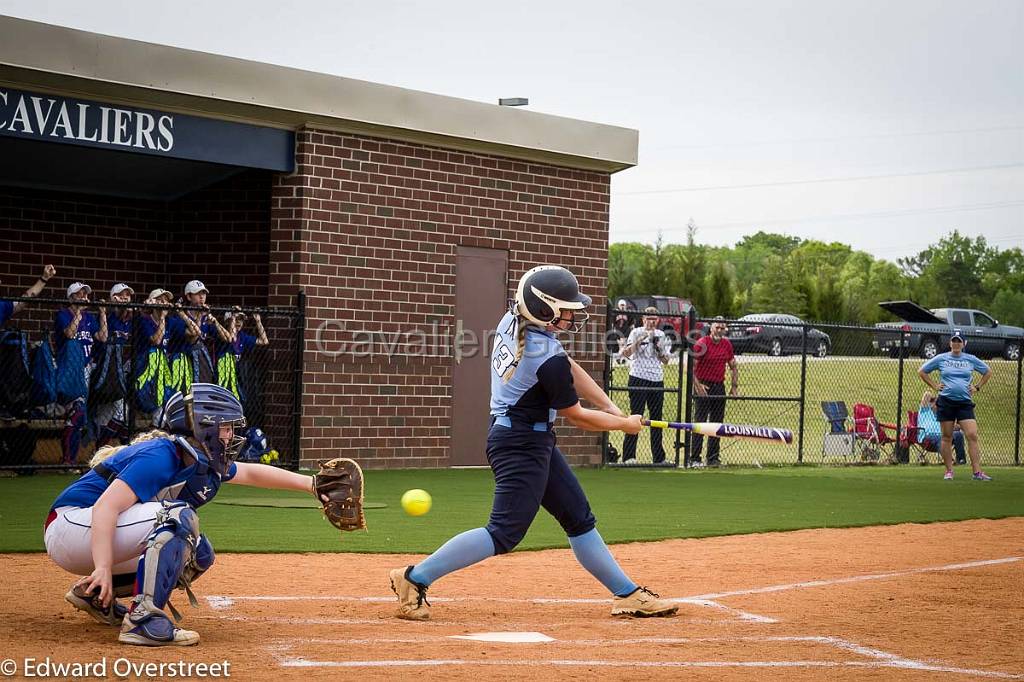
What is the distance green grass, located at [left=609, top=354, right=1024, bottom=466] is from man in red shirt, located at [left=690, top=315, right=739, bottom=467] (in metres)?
7.91

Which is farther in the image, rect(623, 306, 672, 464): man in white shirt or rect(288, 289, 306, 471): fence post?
rect(623, 306, 672, 464): man in white shirt

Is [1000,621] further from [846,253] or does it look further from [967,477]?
[846,253]

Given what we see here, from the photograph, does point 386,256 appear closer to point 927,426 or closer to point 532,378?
point 532,378

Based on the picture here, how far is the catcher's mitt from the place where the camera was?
21.5 ft

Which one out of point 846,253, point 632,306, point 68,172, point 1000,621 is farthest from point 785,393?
point 846,253

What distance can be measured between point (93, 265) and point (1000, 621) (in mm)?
14283

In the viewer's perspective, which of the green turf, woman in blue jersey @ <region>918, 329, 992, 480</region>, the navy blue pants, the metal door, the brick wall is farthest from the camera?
woman in blue jersey @ <region>918, 329, 992, 480</region>

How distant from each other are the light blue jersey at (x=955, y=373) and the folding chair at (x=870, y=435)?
4506 millimetres

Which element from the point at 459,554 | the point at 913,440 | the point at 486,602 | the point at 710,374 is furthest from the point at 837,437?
the point at 459,554

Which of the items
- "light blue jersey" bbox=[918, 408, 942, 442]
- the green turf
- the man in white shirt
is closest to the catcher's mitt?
the green turf

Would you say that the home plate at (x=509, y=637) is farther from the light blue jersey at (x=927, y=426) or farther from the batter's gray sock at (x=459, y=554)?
the light blue jersey at (x=927, y=426)

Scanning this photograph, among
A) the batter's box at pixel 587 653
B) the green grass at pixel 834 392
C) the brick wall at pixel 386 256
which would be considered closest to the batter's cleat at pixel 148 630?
the batter's box at pixel 587 653

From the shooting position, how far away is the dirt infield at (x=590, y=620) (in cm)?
591

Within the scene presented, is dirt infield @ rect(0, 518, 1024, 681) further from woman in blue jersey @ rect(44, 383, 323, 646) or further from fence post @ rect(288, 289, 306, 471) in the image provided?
fence post @ rect(288, 289, 306, 471)
